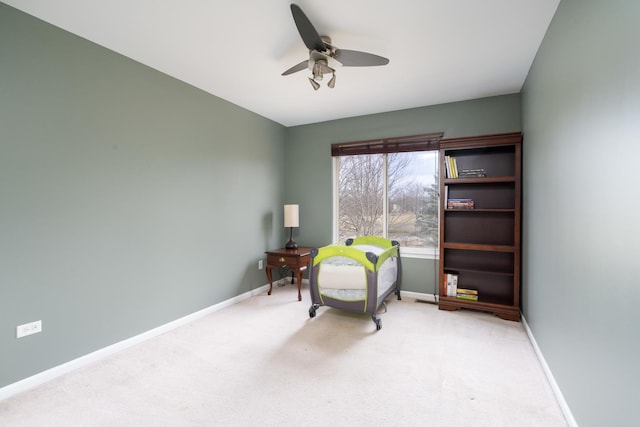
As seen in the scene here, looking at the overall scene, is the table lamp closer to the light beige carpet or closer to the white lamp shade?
the white lamp shade

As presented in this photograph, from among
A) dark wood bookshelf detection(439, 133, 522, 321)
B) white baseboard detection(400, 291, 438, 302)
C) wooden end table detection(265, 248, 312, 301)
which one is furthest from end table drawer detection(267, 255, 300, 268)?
dark wood bookshelf detection(439, 133, 522, 321)

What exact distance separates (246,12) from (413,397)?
276 centimetres

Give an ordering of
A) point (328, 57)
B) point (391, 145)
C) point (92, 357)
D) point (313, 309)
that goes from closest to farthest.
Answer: point (328, 57)
point (92, 357)
point (313, 309)
point (391, 145)

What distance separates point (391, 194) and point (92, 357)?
Answer: 11.9 feet

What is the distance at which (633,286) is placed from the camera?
103 centimetres

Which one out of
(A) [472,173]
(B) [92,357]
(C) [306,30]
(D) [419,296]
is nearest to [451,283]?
(D) [419,296]

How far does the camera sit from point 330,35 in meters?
2.20

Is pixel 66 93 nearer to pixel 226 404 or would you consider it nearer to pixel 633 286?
pixel 226 404

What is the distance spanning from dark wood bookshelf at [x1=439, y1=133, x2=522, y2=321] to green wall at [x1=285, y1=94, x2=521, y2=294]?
32cm

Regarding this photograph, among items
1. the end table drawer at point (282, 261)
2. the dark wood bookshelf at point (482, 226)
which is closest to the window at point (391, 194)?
the dark wood bookshelf at point (482, 226)

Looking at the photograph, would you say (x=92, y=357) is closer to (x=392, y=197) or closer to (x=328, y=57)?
(x=328, y=57)

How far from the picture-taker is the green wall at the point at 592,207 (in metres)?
1.05

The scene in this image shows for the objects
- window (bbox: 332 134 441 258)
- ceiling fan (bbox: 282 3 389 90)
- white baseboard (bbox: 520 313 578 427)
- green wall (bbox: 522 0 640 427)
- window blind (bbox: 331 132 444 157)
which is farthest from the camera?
window (bbox: 332 134 441 258)

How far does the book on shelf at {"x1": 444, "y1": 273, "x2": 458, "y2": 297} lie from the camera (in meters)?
3.39
